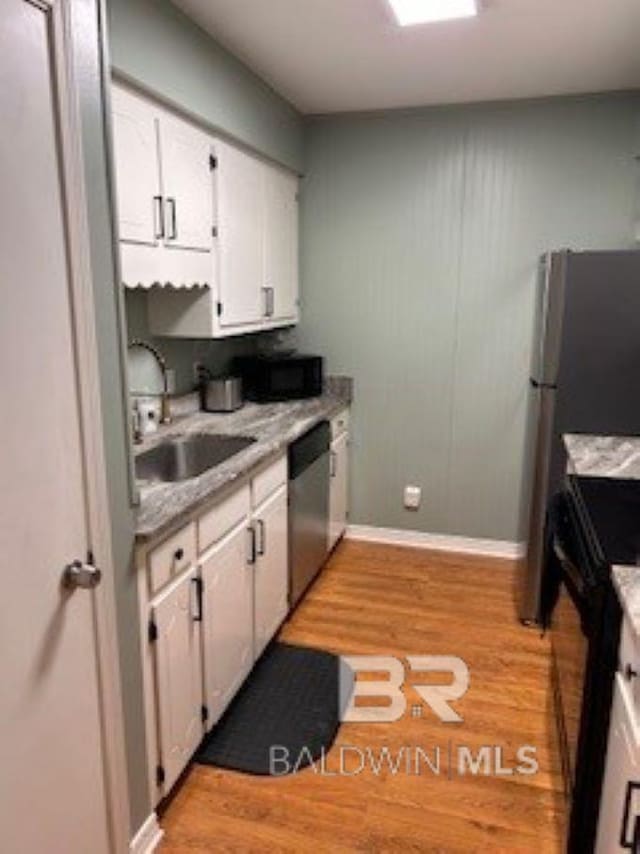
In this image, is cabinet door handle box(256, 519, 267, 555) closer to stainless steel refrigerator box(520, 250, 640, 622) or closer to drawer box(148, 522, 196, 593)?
drawer box(148, 522, 196, 593)

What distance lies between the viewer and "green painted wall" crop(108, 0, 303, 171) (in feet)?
6.01

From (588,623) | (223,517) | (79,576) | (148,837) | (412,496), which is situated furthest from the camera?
(412,496)

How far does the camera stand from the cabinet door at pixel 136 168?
1.90 m

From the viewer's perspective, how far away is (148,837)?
1.72 metres

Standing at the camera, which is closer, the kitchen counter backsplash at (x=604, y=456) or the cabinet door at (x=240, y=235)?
the kitchen counter backsplash at (x=604, y=456)

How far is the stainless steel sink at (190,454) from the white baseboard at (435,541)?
1.56 meters

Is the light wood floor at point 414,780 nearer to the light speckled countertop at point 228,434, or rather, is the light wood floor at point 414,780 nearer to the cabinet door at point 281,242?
the light speckled countertop at point 228,434

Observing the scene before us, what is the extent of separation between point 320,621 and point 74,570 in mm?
1821

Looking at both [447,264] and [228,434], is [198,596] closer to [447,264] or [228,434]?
[228,434]

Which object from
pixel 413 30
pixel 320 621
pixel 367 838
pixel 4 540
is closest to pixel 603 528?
pixel 367 838

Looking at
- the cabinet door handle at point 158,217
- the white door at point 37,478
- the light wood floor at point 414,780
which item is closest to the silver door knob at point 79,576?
A: the white door at point 37,478

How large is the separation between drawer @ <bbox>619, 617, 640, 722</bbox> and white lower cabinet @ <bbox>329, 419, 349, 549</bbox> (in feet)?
6.87

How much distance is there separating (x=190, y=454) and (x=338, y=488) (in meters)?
1.21

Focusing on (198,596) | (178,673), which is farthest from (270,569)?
(178,673)
